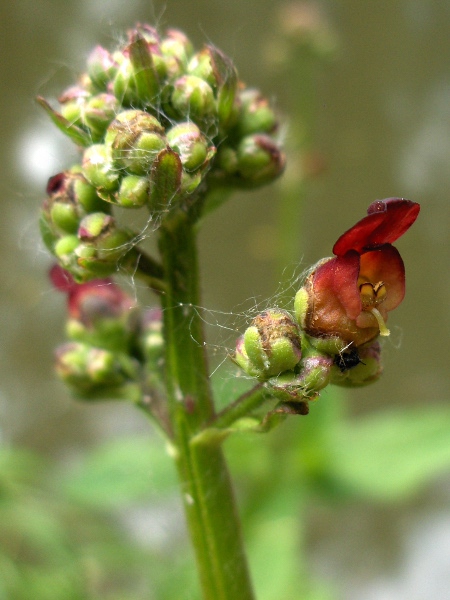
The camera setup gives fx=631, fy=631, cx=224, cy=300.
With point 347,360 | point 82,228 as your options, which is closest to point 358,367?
point 347,360

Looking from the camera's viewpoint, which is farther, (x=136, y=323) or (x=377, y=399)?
(x=377, y=399)

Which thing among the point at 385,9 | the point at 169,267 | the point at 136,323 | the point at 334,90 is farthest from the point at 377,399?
the point at 169,267

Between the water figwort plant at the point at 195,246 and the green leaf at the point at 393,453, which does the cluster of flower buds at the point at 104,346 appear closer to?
the water figwort plant at the point at 195,246

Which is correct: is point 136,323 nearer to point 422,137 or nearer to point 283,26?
point 283,26

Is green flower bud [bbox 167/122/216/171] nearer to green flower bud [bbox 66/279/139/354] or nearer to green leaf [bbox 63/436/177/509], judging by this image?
green flower bud [bbox 66/279/139/354]

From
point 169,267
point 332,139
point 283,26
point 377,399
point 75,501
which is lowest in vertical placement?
point 169,267

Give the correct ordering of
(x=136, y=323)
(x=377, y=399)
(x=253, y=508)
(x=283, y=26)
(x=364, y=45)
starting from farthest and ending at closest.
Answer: (x=364, y=45)
(x=377, y=399)
(x=283, y=26)
(x=253, y=508)
(x=136, y=323)

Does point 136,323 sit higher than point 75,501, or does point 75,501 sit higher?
point 75,501
